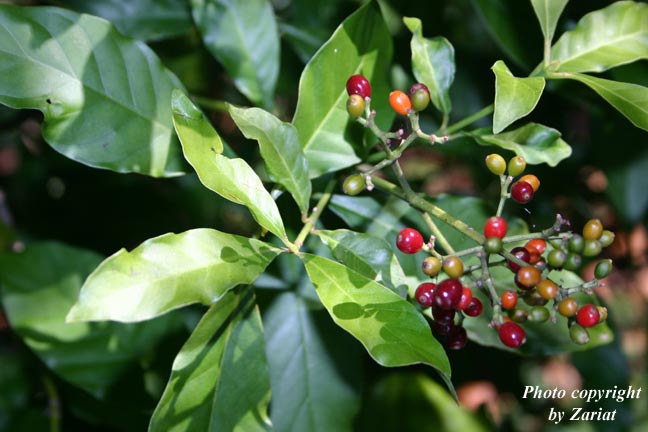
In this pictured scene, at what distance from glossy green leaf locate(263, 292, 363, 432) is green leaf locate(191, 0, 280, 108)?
0.42 metres

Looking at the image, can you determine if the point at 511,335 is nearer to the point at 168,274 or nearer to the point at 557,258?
the point at 557,258

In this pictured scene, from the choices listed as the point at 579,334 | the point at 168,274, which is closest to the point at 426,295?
the point at 579,334

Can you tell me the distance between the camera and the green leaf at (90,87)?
Answer: 35.3 inches

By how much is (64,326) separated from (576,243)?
1.03 meters

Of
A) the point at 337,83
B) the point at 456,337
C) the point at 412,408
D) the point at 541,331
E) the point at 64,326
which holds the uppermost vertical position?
the point at 337,83

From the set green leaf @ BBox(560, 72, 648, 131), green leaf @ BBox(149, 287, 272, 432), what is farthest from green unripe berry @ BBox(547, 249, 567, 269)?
green leaf @ BBox(149, 287, 272, 432)

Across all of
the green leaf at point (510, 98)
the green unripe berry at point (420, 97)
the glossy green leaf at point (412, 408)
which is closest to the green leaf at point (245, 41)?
the green unripe berry at point (420, 97)

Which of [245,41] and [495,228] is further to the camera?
[245,41]

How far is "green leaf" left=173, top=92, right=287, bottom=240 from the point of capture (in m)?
0.78

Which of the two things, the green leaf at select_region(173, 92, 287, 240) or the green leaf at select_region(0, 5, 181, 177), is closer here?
the green leaf at select_region(173, 92, 287, 240)

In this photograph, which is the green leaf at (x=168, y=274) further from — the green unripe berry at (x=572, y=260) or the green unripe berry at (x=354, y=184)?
the green unripe berry at (x=572, y=260)

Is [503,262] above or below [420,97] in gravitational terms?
below

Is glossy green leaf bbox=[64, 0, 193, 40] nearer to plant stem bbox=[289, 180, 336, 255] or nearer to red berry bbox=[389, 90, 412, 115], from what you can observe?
plant stem bbox=[289, 180, 336, 255]

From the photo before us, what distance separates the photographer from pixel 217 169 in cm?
80
